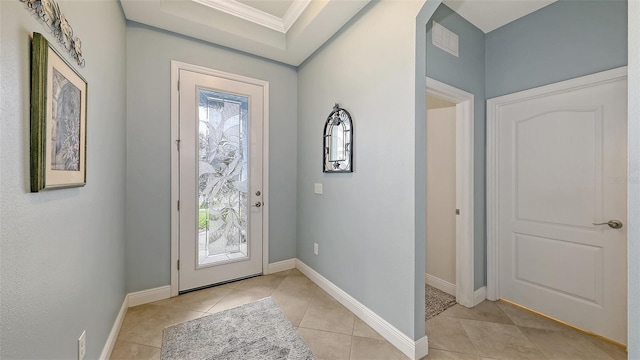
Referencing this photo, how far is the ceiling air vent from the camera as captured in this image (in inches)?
80.7

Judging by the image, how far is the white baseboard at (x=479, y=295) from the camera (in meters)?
2.31

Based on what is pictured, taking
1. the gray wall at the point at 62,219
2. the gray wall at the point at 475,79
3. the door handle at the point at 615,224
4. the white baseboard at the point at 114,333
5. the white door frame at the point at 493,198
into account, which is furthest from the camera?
the white door frame at the point at 493,198

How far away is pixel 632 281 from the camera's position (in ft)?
2.52

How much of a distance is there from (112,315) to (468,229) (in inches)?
118

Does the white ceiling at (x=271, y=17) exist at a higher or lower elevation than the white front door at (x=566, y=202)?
higher

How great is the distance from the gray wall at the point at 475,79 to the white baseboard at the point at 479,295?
0.15ft

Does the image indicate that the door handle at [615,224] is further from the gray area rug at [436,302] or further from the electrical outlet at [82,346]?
the electrical outlet at [82,346]

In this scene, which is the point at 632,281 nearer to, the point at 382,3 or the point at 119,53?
the point at 382,3

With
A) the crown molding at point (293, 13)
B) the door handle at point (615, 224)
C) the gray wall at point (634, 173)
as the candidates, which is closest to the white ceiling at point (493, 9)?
the crown molding at point (293, 13)

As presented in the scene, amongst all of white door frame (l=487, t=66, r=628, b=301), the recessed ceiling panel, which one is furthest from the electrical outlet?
white door frame (l=487, t=66, r=628, b=301)

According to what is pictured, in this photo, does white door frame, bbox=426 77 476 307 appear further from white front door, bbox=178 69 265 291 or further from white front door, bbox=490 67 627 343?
white front door, bbox=178 69 265 291

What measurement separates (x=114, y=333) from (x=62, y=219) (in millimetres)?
1240

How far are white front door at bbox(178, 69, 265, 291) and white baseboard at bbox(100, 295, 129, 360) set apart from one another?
0.45m

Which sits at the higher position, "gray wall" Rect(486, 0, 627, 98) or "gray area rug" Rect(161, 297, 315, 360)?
"gray wall" Rect(486, 0, 627, 98)
